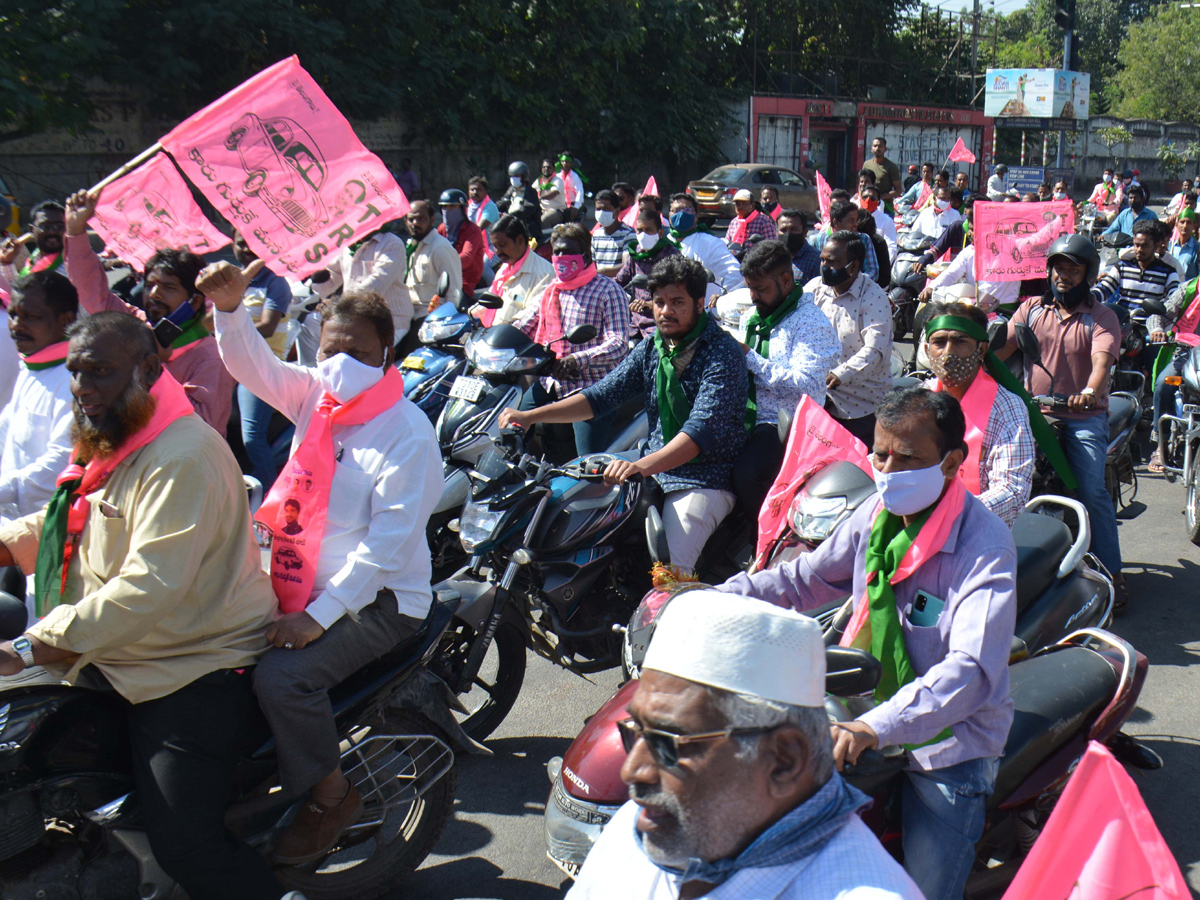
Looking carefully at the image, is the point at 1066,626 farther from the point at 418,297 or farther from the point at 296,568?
the point at 418,297

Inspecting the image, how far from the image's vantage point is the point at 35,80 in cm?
1875

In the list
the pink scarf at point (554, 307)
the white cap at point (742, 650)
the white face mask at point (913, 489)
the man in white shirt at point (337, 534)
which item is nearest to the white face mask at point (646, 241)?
the pink scarf at point (554, 307)

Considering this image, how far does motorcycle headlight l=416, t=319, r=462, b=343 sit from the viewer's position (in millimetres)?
6801

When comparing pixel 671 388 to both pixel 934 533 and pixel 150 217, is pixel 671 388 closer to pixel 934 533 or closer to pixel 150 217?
pixel 934 533

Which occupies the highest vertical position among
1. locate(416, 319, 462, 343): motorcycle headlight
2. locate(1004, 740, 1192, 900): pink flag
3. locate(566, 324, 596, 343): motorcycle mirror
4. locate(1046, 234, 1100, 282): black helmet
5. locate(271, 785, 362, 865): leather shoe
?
locate(1046, 234, 1100, 282): black helmet

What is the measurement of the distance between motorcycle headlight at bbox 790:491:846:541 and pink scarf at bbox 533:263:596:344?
10.6ft

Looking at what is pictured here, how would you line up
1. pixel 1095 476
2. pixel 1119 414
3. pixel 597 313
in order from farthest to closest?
1. pixel 597 313
2. pixel 1119 414
3. pixel 1095 476

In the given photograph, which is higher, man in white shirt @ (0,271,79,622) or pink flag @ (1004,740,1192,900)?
man in white shirt @ (0,271,79,622)

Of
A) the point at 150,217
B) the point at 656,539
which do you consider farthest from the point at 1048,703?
the point at 150,217

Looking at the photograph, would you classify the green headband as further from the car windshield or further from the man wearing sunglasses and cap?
the car windshield

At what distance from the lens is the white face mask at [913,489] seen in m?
2.83

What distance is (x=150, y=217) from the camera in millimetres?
5793

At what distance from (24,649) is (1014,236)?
6303 millimetres

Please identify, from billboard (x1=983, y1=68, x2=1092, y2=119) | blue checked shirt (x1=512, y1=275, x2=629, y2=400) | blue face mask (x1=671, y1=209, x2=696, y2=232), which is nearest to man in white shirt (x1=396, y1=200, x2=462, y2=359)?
blue checked shirt (x1=512, y1=275, x2=629, y2=400)
